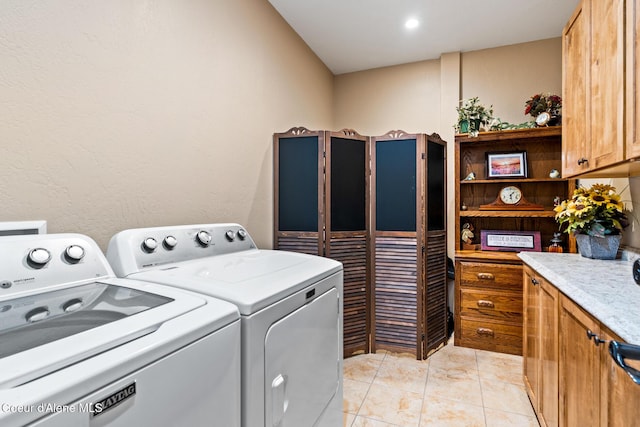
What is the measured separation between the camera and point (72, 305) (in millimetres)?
838

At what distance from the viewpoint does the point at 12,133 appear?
1.08 m

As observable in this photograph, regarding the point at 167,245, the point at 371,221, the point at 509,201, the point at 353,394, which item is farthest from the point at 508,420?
the point at 167,245

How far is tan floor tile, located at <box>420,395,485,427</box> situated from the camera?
1.82 metres

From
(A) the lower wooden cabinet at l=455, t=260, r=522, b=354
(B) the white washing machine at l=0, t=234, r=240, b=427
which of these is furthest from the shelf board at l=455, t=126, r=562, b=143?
(B) the white washing machine at l=0, t=234, r=240, b=427

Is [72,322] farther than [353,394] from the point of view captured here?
No

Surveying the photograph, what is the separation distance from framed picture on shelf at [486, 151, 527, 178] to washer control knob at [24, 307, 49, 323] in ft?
10.6

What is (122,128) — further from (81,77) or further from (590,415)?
(590,415)

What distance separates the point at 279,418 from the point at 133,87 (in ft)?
4.94

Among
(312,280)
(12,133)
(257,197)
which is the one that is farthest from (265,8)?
(312,280)

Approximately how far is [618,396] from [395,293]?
5.73 ft

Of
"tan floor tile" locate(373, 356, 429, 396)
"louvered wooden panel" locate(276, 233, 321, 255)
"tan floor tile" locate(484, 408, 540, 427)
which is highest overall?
"louvered wooden panel" locate(276, 233, 321, 255)

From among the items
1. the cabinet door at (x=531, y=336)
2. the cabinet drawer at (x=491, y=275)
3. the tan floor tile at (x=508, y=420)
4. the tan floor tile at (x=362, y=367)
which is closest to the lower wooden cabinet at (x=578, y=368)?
the cabinet door at (x=531, y=336)

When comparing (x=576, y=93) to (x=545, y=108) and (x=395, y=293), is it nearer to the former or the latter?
(x=545, y=108)

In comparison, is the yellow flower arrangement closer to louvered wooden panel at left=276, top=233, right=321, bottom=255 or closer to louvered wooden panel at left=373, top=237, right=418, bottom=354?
louvered wooden panel at left=373, top=237, right=418, bottom=354
